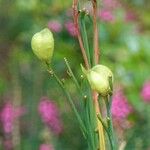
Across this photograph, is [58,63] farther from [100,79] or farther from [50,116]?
[100,79]

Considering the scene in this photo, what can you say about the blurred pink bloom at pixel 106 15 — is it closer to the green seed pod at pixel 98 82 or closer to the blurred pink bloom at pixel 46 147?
the blurred pink bloom at pixel 46 147

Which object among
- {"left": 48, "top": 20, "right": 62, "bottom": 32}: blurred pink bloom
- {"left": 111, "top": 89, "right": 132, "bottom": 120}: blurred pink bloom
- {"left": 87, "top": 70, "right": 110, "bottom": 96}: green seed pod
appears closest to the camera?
{"left": 87, "top": 70, "right": 110, "bottom": 96}: green seed pod

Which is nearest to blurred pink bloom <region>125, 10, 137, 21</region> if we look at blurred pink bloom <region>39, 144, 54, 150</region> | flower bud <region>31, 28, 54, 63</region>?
blurred pink bloom <region>39, 144, 54, 150</region>

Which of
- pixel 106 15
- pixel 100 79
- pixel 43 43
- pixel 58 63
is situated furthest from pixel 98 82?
pixel 106 15

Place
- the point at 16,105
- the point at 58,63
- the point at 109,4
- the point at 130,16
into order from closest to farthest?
the point at 16,105
the point at 58,63
the point at 109,4
the point at 130,16

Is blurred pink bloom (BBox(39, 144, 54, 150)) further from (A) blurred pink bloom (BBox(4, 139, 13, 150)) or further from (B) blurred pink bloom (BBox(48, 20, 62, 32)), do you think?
(B) blurred pink bloom (BBox(48, 20, 62, 32))

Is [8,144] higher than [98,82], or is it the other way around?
[98,82]

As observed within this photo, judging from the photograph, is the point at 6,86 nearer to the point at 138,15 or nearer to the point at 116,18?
the point at 116,18
